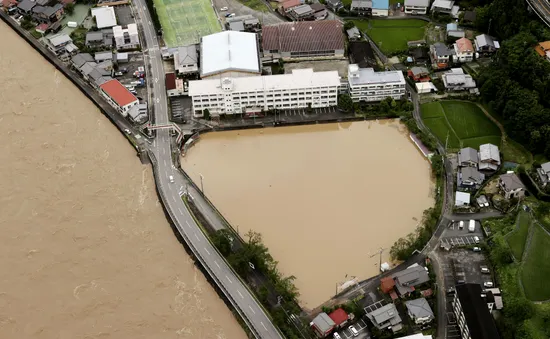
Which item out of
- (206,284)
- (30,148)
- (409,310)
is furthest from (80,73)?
(409,310)

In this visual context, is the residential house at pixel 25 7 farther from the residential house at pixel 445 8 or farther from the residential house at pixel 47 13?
the residential house at pixel 445 8

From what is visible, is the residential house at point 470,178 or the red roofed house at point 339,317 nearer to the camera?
the red roofed house at point 339,317

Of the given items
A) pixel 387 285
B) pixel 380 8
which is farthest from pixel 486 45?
pixel 387 285

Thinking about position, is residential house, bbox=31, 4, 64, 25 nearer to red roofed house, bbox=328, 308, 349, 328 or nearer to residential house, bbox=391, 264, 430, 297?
red roofed house, bbox=328, 308, 349, 328

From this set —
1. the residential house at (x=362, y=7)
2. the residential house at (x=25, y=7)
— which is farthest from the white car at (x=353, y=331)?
the residential house at (x=25, y=7)

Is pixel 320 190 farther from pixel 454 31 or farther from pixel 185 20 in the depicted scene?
pixel 185 20
